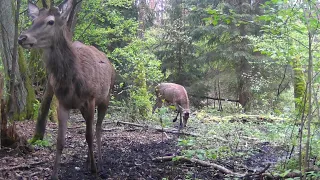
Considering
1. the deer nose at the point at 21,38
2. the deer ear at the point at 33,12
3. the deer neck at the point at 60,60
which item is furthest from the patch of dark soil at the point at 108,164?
the deer ear at the point at 33,12

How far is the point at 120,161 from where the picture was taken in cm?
549

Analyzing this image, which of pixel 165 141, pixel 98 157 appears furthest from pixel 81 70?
pixel 165 141

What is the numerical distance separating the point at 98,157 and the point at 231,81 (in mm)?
14924

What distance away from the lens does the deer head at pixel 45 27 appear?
3967 millimetres

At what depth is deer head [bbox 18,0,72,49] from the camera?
3.97m

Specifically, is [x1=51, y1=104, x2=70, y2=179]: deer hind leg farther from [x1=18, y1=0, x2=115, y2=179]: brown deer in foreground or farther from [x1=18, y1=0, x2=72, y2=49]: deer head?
[x1=18, y1=0, x2=72, y2=49]: deer head

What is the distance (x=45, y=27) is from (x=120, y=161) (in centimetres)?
231

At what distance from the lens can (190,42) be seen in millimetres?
20266

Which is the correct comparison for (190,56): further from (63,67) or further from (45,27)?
(45,27)

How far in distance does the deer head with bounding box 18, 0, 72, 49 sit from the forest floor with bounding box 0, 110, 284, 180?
1560 millimetres

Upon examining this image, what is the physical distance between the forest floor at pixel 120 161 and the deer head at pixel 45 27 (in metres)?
1.56

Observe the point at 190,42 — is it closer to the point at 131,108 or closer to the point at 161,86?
the point at 161,86

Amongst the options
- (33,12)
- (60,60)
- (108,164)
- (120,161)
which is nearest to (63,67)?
(60,60)

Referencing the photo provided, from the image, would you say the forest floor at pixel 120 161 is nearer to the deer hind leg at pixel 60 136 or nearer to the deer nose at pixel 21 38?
the deer hind leg at pixel 60 136
